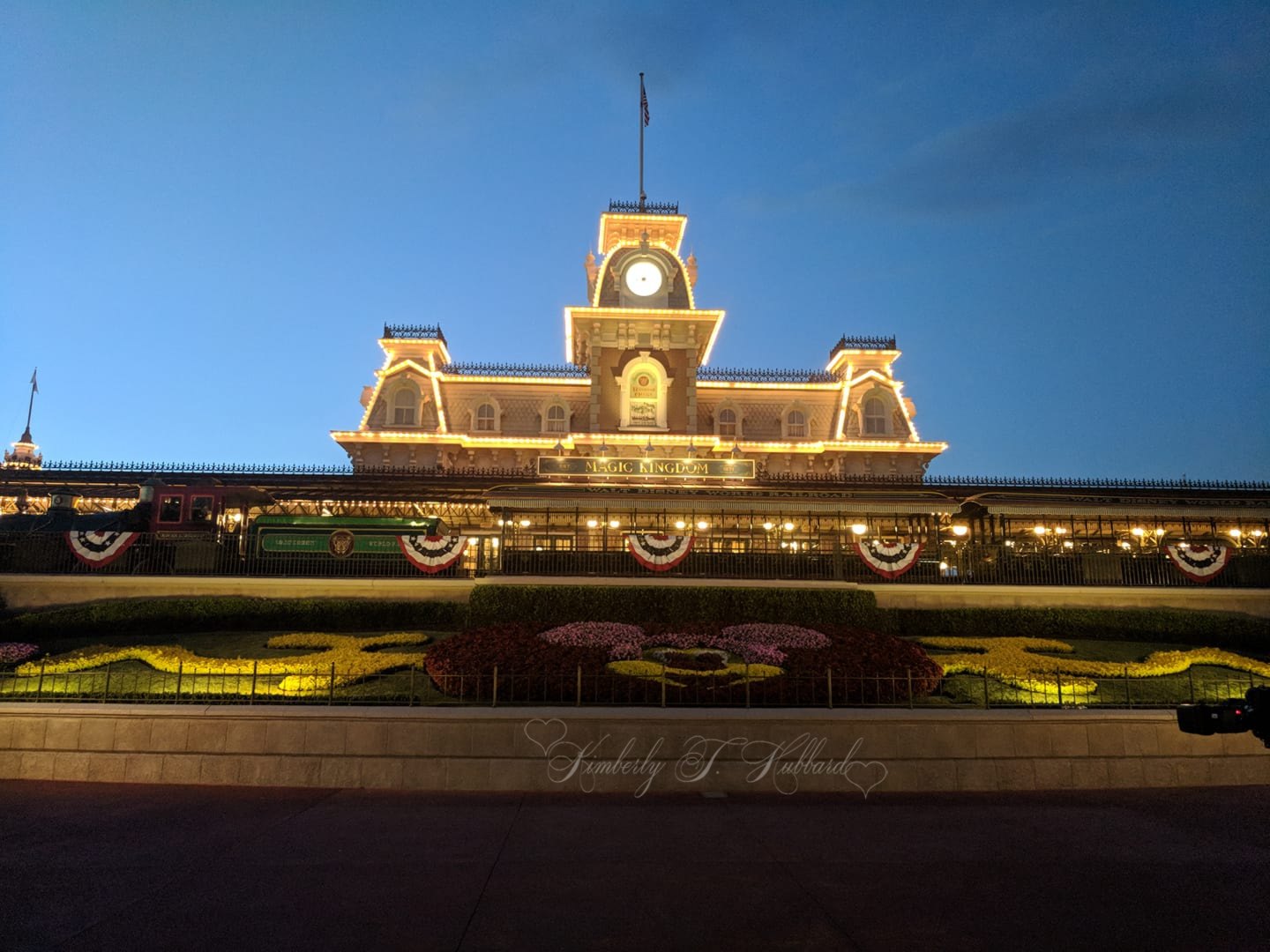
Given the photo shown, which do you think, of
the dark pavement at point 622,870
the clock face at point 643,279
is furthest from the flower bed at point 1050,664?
the clock face at point 643,279

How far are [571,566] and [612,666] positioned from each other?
7.13m

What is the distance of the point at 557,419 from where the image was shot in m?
42.8

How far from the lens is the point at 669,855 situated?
822 cm

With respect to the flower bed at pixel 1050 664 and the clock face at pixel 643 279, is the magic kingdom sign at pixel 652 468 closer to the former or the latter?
the clock face at pixel 643 279

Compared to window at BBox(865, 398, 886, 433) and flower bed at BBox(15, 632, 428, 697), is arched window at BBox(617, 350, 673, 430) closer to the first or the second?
window at BBox(865, 398, 886, 433)

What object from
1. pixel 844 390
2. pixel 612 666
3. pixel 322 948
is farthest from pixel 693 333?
pixel 322 948

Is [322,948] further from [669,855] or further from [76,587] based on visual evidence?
[76,587]

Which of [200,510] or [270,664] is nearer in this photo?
[270,664]

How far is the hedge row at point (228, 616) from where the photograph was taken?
61.7ft

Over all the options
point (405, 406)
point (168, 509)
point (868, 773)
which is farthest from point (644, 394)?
point (868, 773)

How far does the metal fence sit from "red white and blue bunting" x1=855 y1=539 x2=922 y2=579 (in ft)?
23.4

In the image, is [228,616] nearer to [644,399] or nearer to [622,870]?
[622,870]

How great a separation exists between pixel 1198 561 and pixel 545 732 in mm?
20797

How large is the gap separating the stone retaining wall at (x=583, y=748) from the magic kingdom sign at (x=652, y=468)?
20579mm
